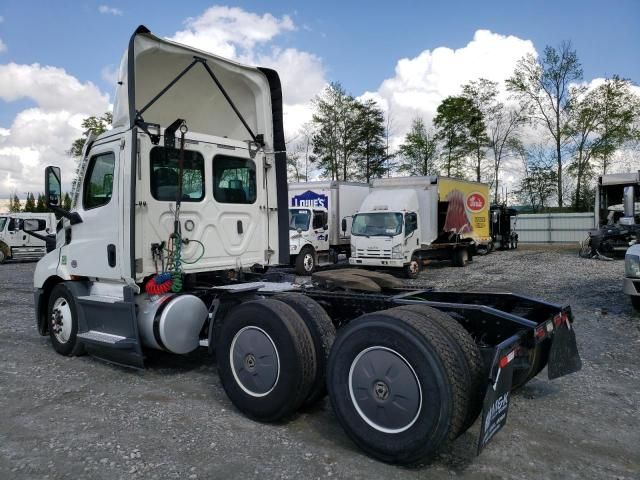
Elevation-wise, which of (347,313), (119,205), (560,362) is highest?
(119,205)

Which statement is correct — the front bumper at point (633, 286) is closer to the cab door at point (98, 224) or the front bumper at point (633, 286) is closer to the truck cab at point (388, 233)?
the truck cab at point (388, 233)

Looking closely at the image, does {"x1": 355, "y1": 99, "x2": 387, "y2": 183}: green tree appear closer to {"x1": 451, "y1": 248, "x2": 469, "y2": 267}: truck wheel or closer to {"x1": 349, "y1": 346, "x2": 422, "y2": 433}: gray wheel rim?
{"x1": 451, "y1": 248, "x2": 469, "y2": 267}: truck wheel

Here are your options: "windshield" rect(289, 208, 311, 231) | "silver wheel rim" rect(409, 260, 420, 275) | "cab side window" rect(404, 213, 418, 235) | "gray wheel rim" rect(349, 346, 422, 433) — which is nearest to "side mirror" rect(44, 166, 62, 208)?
"gray wheel rim" rect(349, 346, 422, 433)

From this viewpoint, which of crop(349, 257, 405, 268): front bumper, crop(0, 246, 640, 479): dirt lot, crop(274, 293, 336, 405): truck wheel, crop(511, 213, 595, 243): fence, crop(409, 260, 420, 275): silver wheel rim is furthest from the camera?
crop(511, 213, 595, 243): fence

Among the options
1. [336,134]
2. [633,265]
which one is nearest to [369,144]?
[336,134]

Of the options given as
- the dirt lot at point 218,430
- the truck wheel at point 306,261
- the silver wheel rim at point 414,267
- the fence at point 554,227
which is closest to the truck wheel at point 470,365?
the dirt lot at point 218,430

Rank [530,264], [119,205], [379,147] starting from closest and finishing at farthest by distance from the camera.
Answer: [119,205] → [530,264] → [379,147]

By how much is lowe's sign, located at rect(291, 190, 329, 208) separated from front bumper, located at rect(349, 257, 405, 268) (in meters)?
3.61

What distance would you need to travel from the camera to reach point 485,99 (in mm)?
39969

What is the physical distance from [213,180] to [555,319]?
13.3ft

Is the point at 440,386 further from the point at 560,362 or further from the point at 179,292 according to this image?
the point at 179,292

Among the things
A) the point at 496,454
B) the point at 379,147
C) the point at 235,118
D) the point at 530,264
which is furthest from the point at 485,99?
the point at 496,454

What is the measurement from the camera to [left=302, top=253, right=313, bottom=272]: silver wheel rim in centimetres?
1661

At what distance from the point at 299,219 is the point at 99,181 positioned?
37.2 ft
